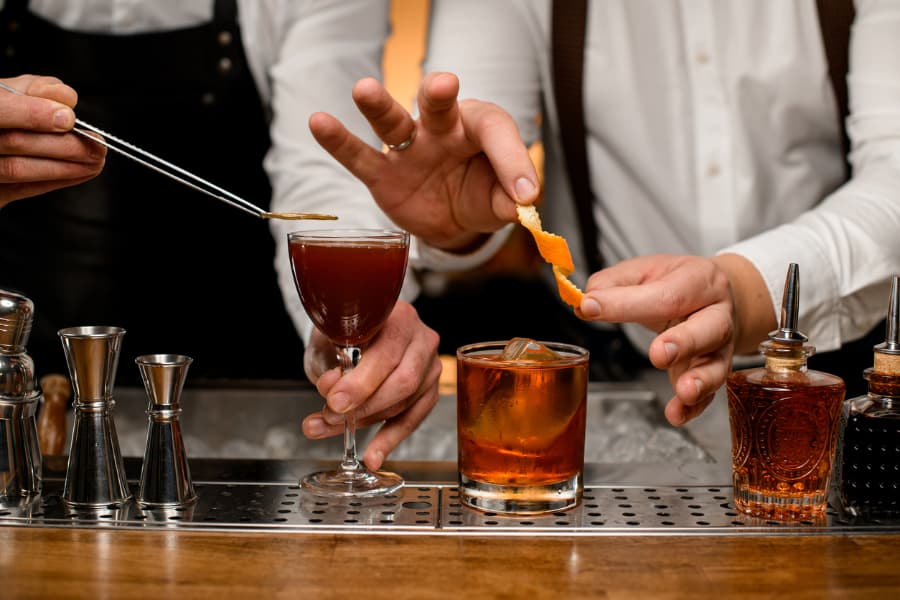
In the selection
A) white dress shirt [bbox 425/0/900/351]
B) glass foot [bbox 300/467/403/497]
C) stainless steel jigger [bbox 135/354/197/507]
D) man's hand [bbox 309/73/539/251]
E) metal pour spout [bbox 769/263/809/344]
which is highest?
white dress shirt [bbox 425/0/900/351]

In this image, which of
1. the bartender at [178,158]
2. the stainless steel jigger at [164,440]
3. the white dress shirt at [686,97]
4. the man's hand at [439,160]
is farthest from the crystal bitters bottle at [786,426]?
the bartender at [178,158]

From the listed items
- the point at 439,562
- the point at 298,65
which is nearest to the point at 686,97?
the point at 298,65

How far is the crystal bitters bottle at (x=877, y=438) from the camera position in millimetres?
1087

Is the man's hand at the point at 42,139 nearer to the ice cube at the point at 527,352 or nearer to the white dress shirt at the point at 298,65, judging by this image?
the ice cube at the point at 527,352

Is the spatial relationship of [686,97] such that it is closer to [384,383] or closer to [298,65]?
[298,65]

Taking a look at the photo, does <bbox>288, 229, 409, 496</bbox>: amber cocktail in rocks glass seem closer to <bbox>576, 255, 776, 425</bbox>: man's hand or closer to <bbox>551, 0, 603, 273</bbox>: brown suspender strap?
<bbox>576, 255, 776, 425</bbox>: man's hand

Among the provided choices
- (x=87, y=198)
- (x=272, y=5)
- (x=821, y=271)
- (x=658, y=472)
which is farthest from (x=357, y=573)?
(x=87, y=198)

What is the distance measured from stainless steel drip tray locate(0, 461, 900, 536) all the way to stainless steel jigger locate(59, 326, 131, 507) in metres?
0.02

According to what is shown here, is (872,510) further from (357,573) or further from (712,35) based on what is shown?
(712,35)

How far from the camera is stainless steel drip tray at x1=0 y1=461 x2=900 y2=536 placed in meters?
1.07

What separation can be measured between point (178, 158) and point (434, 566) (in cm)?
205

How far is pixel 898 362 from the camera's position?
1.09 meters

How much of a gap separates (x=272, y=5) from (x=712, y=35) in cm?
111

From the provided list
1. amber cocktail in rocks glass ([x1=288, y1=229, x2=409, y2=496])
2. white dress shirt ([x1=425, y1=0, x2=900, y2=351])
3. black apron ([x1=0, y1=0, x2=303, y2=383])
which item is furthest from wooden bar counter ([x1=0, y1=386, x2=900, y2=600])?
black apron ([x1=0, y1=0, x2=303, y2=383])
